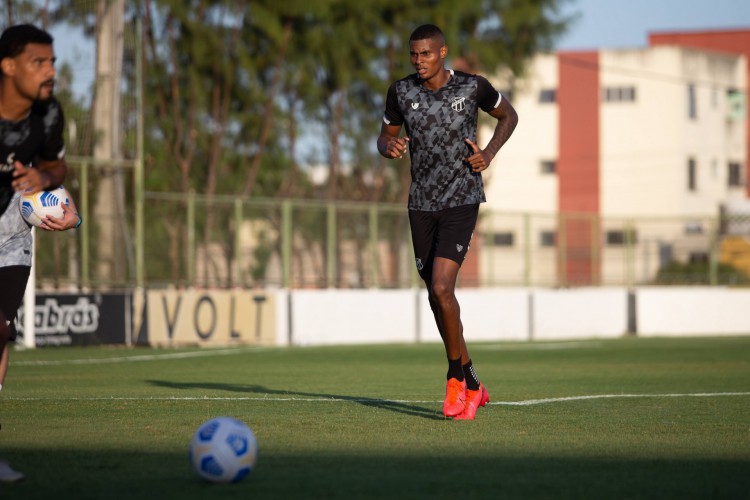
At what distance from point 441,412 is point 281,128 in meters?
26.4

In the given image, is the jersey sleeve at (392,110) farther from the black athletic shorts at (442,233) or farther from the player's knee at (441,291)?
the player's knee at (441,291)

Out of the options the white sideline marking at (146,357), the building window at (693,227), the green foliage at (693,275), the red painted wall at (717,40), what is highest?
the red painted wall at (717,40)

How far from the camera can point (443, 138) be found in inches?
370

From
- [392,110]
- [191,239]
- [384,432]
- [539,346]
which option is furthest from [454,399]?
[191,239]

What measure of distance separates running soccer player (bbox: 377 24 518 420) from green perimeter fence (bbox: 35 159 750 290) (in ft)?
46.8

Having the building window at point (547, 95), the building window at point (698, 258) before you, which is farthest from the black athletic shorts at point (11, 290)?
the building window at point (547, 95)

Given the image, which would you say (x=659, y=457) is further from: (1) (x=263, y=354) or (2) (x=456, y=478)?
(1) (x=263, y=354)

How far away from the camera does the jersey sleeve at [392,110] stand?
31.7 feet

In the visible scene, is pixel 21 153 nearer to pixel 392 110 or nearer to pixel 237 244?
pixel 392 110

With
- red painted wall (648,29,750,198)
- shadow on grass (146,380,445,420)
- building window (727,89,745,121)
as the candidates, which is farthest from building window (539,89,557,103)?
shadow on grass (146,380,445,420)

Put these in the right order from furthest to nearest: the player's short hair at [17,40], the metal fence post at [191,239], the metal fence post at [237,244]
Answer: the metal fence post at [237,244], the metal fence post at [191,239], the player's short hair at [17,40]

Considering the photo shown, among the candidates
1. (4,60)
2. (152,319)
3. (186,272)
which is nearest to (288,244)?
(186,272)

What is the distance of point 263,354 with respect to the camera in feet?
66.4

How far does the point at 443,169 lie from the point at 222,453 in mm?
3650
